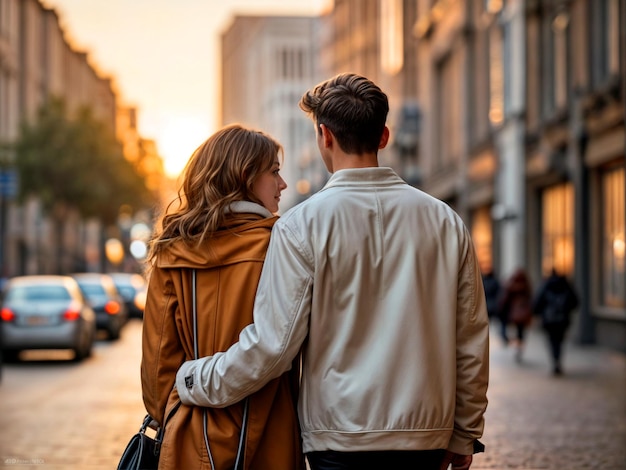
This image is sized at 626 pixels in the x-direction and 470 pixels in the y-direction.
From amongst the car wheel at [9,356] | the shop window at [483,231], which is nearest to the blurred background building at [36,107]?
the shop window at [483,231]

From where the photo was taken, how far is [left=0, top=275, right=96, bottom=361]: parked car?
19.9m

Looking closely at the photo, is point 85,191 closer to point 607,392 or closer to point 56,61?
point 56,61

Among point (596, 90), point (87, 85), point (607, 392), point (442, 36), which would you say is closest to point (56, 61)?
point (87, 85)

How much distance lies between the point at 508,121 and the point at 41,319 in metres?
15.4

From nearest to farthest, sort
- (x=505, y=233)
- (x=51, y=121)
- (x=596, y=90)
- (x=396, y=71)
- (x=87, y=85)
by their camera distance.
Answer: (x=596, y=90), (x=505, y=233), (x=51, y=121), (x=396, y=71), (x=87, y=85)

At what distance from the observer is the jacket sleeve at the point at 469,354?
3492 millimetres

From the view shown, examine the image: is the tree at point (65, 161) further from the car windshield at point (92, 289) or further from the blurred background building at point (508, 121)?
the car windshield at point (92, 289)

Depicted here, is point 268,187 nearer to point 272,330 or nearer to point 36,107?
point 272,330

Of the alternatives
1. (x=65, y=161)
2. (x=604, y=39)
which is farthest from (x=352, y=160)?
(x=65, y=161)

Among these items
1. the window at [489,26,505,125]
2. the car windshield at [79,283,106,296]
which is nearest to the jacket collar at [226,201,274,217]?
the car windshield at [79,283,106,296]

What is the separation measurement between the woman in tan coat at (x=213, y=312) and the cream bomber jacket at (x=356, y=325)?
0.09 metres

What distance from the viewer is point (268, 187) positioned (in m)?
3.71

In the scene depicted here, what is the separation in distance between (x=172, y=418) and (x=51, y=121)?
1996 inches

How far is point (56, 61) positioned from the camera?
71.4m
